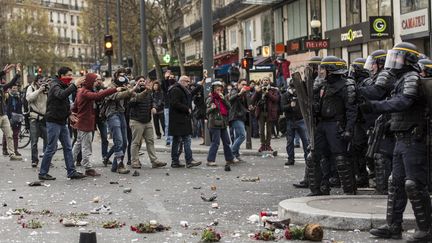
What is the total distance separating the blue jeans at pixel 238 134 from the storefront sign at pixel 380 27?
469 inches

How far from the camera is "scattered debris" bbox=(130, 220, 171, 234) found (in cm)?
804

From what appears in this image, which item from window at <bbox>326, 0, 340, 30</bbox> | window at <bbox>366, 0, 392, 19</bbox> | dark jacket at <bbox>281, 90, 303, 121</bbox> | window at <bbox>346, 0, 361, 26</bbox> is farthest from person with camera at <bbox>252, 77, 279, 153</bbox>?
window at <bbox>326, 0, 340, 30</bbox>

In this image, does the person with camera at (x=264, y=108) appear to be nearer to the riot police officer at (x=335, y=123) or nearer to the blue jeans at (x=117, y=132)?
the blue jeans at (x=117, y=132)

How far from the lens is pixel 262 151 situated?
1744 cm

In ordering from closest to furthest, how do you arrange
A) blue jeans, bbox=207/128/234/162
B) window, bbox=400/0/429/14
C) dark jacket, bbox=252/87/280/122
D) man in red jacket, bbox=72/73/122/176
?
1. man in red jacket, bbox=72/73/122/176
2. blue jeans, bbox=207/128/234/162
3. dark jacket, bbox=252/87/280/122
4. window, bbox=400/0/429/14

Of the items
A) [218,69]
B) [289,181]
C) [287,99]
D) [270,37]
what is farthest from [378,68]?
[218,69]

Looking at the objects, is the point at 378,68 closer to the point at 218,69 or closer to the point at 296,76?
the point at 296,76

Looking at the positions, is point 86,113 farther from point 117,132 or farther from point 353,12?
point 353,12

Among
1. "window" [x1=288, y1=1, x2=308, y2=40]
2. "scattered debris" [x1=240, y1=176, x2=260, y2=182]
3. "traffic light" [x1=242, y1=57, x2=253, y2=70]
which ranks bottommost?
"scattered debris" [x1=240, y1=176, x2=260, y2=182]

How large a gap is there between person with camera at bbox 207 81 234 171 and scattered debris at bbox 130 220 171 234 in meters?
6.31

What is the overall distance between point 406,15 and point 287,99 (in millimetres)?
14418

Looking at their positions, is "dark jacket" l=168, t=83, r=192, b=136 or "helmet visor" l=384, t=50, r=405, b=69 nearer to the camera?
"helmet visor" l=384, t=50, r=405, b=69

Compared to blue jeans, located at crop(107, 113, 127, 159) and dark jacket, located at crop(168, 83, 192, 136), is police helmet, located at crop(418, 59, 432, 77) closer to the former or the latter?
blue jeans, located at crop(107, 113, 127, 159)

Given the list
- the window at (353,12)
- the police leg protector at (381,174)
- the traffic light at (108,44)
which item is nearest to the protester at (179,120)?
the police leg protector at (381,174)
